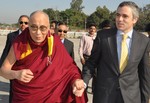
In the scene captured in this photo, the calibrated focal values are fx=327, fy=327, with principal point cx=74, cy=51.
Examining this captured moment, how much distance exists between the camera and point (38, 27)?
10.2 ft

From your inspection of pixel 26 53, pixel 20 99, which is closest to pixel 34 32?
pixel 26 53

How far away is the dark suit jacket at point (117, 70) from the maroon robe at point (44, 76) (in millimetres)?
292

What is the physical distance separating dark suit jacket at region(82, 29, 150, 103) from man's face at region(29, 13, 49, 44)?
2.10 ft

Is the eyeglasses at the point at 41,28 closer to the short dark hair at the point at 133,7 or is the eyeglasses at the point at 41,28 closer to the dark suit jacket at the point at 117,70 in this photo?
the dark suit jacket at the point at 117,70

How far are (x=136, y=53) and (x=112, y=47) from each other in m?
0.26

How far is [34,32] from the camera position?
313 cm

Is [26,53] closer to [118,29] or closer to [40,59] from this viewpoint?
[40,59]

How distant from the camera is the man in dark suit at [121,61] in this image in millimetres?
3408

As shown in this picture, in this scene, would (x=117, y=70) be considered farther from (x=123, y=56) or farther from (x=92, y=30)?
(x=92, y=30)

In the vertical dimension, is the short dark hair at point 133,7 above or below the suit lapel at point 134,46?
above

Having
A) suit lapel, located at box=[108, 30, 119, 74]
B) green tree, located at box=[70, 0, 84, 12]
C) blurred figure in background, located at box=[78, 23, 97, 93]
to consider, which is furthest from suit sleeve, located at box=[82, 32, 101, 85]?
green tree, located at box=[70, 0, 84, 12]

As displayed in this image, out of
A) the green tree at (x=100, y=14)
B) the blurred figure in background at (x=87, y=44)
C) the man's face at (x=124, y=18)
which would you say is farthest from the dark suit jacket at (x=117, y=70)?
the green tree at (x=100, y=14)

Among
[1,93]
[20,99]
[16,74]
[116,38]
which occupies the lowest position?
[1,93]

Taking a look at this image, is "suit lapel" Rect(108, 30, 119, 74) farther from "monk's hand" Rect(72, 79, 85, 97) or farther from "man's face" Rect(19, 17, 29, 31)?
"man's face" Rect(19, 17, 29, 31)
